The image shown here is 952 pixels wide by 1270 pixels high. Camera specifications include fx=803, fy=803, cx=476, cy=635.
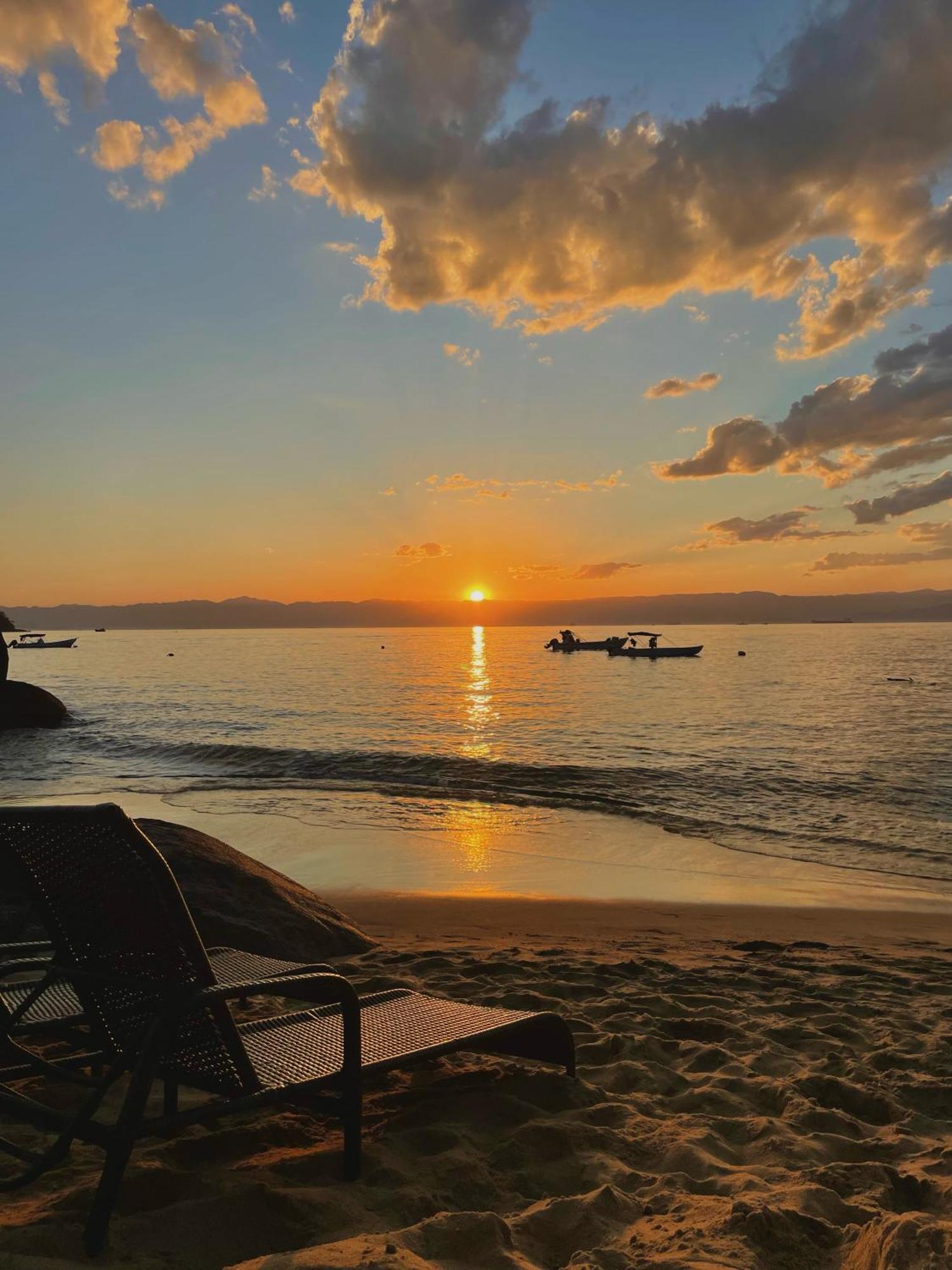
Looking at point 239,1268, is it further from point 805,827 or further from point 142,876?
point 805,827

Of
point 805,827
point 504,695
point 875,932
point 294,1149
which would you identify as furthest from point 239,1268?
point 504,695

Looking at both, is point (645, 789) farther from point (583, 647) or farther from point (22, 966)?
point (583, 647)

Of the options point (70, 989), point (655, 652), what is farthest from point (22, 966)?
point (655, 652)

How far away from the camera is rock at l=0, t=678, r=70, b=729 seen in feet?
95.3

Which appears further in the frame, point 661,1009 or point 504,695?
point 504,695

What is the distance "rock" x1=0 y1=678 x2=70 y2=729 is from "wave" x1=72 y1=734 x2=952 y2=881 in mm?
6298

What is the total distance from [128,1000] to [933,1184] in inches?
117

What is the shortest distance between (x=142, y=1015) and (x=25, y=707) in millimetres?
30686

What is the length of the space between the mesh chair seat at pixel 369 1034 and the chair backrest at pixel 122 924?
0.27 m

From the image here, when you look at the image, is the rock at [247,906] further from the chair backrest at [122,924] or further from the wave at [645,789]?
the wave at [645,789]

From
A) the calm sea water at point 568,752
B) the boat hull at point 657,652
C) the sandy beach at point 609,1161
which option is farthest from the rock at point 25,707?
the boat hull at point 657,652

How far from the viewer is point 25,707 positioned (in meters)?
29.4

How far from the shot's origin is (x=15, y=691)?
29297 millimetres

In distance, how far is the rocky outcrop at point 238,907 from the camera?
5.61 metres
